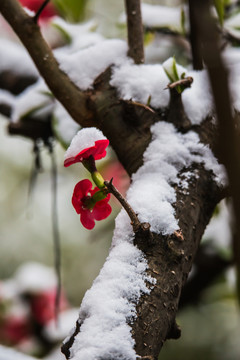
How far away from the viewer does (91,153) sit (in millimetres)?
407

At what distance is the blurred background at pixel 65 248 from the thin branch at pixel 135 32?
0.75 feet

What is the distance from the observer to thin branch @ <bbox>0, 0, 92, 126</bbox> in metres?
0.56

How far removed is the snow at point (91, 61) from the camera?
59 cm

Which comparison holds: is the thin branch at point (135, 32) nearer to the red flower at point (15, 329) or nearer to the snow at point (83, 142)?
the snow at point (83, 142)

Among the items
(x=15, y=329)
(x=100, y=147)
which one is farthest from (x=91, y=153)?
(x=15, y=329)

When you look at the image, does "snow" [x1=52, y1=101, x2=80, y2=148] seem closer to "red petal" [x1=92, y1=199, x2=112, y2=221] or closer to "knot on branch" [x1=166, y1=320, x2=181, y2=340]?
"red petal" [x1=92, y1=199, x2=112, y2=221]

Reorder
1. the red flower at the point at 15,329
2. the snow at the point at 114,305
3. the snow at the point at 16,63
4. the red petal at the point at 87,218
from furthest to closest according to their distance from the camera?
the red flower at the point at 15,329, the snow at the point at 16,63, the red petal at the point at 87,218, the snow at the point at 114,305

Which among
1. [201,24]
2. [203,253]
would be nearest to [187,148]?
[201,24]

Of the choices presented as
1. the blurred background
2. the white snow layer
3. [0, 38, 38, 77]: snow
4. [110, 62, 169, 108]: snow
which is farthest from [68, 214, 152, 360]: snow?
[0, 38, 38, 77]: snow

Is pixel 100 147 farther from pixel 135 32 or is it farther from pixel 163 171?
pixel 135 32

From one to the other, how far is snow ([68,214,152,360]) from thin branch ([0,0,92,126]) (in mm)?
216

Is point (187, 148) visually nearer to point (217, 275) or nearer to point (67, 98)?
point (67, 98)

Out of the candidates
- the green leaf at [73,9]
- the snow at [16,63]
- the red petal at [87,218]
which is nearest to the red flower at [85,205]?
the red petal at [87,218]

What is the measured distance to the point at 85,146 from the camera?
39 centimetres
